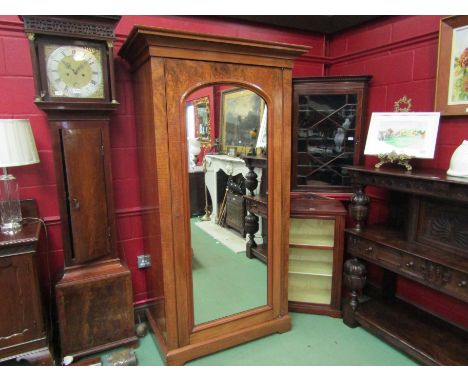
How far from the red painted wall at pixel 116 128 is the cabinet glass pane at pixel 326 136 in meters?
0.63

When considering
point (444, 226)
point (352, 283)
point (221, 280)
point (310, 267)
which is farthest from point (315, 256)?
point (444, 226)

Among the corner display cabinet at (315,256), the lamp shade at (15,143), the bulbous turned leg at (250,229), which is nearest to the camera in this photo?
the lamp shade at (15,143)

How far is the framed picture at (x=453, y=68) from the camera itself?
6.57ft

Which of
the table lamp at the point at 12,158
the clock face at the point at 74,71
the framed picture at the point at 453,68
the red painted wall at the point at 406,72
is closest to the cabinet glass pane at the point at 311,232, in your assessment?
the red painted wall at the point at 406,72

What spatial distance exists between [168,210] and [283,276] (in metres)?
0.96

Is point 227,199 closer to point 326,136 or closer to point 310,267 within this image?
point 310,267

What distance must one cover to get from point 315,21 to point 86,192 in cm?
222

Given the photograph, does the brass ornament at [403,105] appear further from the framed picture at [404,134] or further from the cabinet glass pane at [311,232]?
the cabinet glass pane at [311,232]

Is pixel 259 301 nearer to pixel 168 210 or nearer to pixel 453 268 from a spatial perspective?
pixel 168 210

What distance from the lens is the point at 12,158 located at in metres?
1.69

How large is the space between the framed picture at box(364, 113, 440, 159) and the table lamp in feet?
6.86

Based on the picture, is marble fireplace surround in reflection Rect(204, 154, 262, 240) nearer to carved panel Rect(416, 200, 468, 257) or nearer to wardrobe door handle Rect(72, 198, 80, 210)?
wardrobe door handle Rect(72, 198, 80, 210)

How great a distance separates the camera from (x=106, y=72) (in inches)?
74.4

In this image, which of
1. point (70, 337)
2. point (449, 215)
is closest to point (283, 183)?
point (449, 215)
